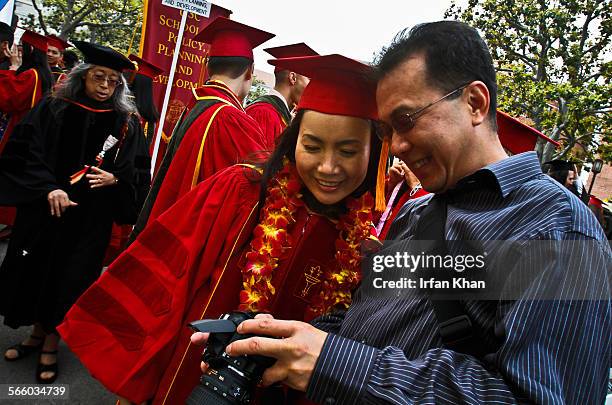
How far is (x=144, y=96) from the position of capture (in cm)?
625

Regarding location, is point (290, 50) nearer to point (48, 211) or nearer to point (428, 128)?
point (48, 211)

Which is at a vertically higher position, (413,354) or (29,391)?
(413,354)

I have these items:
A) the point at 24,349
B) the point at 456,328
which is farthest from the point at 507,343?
the point at 24,349

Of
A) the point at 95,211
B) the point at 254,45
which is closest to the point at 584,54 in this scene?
the point at 254,45

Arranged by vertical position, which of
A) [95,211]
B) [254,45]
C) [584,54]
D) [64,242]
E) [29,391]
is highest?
[584,54]

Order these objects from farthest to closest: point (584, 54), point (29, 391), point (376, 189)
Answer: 1. point (584, 54)
2. point (29, 391)
3. point (376, 189)

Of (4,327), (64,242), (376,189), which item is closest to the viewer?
(376,189)

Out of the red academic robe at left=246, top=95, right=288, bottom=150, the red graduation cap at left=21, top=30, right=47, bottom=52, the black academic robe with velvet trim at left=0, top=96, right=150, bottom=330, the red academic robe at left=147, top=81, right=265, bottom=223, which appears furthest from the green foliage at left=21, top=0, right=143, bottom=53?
the red academic robe at left=147, top=81, right=265, bottom=223

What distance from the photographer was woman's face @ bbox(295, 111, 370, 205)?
1687 mm

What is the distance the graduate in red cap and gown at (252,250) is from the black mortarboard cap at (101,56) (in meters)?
2.07

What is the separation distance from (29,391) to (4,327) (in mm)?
1159

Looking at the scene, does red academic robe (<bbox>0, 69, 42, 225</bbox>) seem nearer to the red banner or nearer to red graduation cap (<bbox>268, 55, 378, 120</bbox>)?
the red banner

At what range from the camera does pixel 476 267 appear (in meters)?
1.00

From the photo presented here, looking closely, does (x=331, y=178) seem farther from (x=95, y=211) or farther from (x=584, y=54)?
(x=584, y=54)
